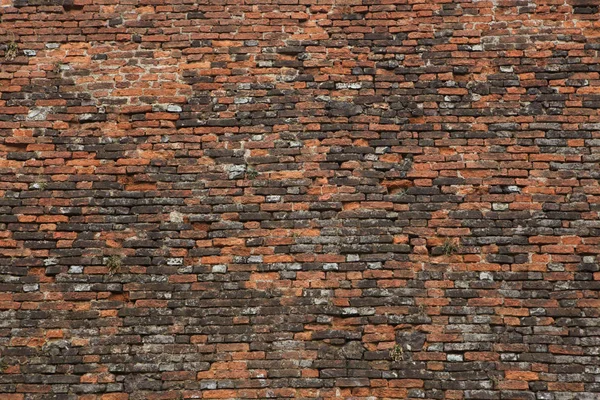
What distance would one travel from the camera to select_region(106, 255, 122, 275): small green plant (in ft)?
18.2

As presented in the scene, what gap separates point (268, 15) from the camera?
20.9 feet

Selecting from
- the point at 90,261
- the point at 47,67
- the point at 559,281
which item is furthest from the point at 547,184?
the point at 47,67

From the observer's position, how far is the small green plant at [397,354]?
5.26m

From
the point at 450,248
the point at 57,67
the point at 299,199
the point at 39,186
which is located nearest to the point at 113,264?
the point at 39,186

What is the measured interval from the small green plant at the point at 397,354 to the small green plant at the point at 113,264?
7.63ft

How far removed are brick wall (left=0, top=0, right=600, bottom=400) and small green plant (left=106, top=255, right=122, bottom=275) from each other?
0.07 ft

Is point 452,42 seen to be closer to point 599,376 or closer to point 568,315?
point 568,315

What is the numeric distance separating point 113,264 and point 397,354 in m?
2.42

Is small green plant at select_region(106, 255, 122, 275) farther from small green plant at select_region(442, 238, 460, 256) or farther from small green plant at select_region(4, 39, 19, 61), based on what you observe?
small green plant at select_region(442, 238, 460, 256)

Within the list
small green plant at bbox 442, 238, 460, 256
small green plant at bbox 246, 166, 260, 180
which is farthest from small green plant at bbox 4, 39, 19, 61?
small green plant at bbox 442, 238, 460, 256

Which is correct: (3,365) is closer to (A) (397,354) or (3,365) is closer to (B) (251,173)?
(B) (251,173)

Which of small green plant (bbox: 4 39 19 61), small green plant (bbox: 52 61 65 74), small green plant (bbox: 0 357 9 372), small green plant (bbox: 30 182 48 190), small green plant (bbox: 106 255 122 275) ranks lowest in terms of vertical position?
small green plant (bbox: 0 357 9 372)

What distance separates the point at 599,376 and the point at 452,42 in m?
3.14

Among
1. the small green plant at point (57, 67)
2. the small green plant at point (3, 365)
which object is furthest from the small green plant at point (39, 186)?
the small green plant at point (3, 365)
